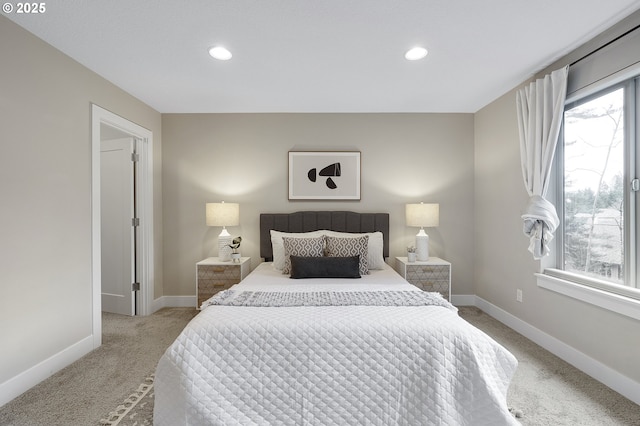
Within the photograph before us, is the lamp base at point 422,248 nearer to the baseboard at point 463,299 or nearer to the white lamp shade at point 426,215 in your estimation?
the white lamp shade at point 426,215

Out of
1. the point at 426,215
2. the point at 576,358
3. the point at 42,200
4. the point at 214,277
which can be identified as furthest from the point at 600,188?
the point at 42,200

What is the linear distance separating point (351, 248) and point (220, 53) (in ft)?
7.06

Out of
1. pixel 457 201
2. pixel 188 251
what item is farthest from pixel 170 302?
pixel 457 201

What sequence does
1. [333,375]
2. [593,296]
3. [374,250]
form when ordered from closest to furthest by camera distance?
[333,375], [593,296], [374,250]

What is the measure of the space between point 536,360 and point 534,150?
1.80 meters

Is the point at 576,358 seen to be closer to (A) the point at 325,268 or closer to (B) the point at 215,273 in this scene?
(A) the point at 325,268

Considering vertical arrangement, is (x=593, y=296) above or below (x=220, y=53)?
below

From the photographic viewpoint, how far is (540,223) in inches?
104

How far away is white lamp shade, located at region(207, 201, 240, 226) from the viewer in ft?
11.9

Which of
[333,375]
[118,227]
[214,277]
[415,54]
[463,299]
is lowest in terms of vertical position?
[463,299]

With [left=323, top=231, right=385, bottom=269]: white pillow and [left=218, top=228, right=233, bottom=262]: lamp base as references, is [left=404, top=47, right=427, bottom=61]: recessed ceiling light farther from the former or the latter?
[left=218, top=228, right=233, bottom=262]: lamp base

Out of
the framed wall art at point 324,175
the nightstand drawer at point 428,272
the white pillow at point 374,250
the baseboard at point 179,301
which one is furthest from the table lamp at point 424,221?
the baseboard at point 179,301

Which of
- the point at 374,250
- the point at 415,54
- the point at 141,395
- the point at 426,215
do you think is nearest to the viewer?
the point at 141,395

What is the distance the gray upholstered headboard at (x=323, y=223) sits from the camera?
385 cm
